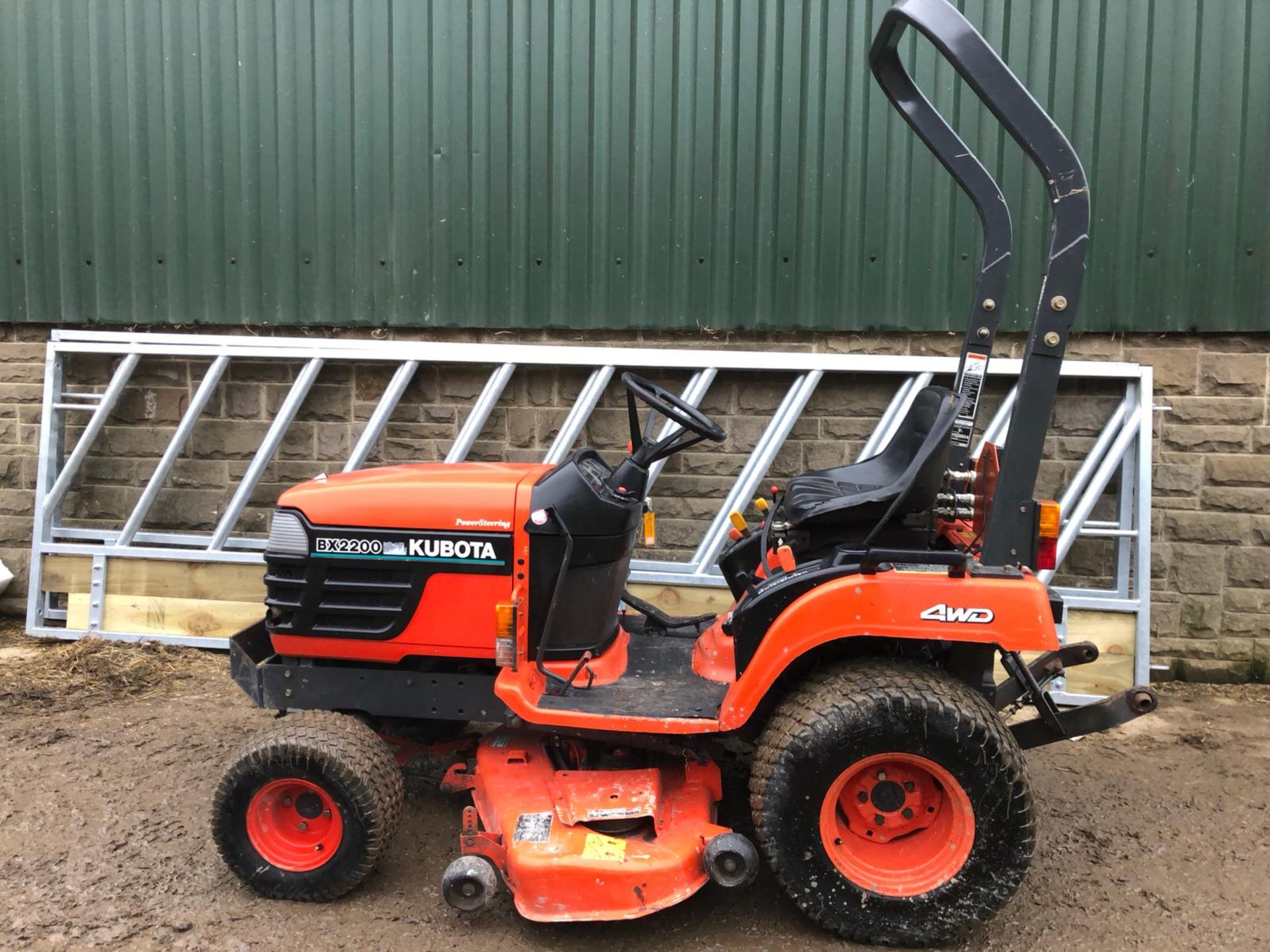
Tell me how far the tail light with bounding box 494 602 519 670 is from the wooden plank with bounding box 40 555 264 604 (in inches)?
109

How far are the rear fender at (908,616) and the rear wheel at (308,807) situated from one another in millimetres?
1161

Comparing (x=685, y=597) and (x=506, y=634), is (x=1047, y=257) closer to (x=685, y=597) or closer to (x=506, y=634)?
(x=506, y=634)

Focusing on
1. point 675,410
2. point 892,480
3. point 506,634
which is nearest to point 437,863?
point 506,634

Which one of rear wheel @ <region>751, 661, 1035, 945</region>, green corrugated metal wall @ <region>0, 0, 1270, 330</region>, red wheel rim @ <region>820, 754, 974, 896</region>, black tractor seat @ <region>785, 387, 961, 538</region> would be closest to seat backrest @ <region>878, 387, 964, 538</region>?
black tractor seat @ <region>785, 387, 961, 538</region>

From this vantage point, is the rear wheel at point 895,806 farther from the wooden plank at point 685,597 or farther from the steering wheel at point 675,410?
the wooden plank at point 685,597

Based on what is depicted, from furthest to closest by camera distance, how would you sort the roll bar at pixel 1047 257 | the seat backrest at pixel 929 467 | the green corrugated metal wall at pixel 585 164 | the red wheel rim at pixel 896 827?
the green corrugated metal wall at pixel 585 164
the seat backrest at pixel 929 467
the red wheel rim at pixel 896 827
the roll bar at pixel 1047 257

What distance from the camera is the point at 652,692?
10.1 feet

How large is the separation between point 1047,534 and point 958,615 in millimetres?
362

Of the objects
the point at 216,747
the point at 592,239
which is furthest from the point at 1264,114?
the point at 216,747

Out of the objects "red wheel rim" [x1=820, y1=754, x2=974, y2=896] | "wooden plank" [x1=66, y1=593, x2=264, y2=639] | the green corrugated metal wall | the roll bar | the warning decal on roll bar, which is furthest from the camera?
"wooden plank" [x1=66, y1=593, x2=264, y2=639]

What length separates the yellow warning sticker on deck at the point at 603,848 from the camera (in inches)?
105

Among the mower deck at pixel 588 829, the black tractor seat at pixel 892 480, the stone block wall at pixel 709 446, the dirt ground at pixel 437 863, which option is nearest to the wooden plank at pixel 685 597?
the stone block wall at pixel 709 446

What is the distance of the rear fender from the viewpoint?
2.69 metres

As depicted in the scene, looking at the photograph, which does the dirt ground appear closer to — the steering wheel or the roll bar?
the roll bar
